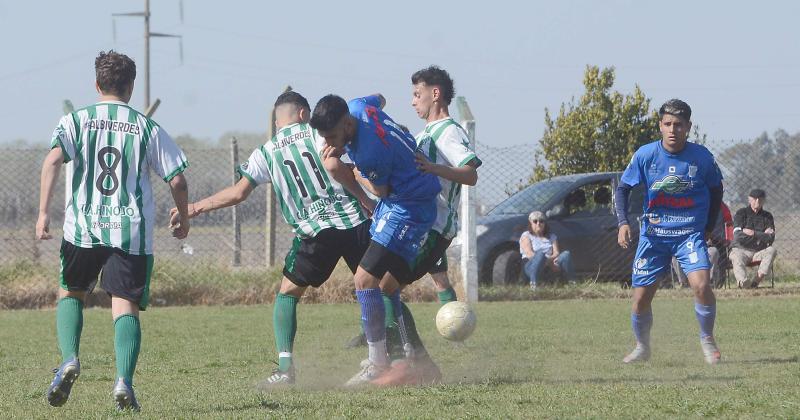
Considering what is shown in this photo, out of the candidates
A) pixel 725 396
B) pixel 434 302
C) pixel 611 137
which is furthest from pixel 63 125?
pixel 611 137

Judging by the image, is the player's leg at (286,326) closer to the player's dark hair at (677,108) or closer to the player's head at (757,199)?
the player's dark hair at (677,108)

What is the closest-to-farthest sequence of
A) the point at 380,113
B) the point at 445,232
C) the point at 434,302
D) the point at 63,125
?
the point at 63,125 → the point at 380,113 → the point at 445,232 → the point at 434,302

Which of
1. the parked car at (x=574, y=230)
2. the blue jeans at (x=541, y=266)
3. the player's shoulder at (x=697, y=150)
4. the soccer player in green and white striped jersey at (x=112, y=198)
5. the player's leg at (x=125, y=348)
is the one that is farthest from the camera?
the parked car at (x=574, y=230)

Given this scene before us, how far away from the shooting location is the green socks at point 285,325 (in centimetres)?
723

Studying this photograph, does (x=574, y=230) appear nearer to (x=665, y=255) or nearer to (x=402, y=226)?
(x=665, y=255)

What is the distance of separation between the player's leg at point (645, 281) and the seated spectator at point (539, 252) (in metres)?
5.96

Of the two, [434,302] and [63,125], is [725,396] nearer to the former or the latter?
[63,125]

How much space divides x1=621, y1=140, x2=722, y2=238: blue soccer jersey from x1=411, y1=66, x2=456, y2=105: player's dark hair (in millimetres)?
1441

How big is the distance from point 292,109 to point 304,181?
48 centimetres

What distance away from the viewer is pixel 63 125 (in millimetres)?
5867

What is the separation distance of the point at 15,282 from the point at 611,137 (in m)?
9.95

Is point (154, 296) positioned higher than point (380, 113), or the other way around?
point (380, 113)

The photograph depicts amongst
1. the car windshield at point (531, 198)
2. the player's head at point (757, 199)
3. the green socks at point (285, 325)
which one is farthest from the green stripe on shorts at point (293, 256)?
the player's head at point (757, 199)

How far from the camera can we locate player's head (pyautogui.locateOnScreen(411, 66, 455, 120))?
7.58 m
